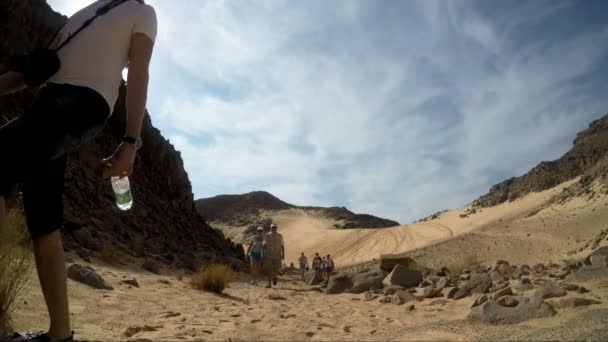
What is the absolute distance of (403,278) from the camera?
29.6ft

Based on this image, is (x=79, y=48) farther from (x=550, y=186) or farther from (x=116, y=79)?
(x=550, y=186)

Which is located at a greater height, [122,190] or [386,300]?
[122,190]

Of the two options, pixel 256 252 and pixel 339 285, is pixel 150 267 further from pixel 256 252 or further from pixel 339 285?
pixel 339 285

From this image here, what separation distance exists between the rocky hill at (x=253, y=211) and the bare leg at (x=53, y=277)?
161 ft

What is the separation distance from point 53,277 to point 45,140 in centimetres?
67

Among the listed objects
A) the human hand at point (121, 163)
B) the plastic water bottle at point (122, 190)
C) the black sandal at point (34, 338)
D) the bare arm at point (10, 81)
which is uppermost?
the bare arm at point (10, 81)

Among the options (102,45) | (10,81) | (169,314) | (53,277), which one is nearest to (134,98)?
(102,45)

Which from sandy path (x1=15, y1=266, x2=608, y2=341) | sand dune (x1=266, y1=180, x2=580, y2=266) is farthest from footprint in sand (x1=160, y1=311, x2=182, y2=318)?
sand dune (x1=266, y1=180, x2=580, y2=266)

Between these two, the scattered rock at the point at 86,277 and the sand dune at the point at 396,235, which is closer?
the scattered rock at the point at 86,277

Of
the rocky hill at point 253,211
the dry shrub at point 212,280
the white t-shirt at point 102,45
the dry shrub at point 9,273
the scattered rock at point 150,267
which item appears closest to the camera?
the white t-shirt at point 102,45

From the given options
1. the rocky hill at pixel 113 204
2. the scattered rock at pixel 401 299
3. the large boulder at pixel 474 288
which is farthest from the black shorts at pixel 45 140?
the rocky hill at pixel 113 204

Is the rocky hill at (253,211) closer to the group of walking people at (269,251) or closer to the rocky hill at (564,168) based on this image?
the rocky hill at (564,168)

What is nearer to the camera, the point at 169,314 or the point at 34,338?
the point at 34,338

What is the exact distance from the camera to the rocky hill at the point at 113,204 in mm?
11094
